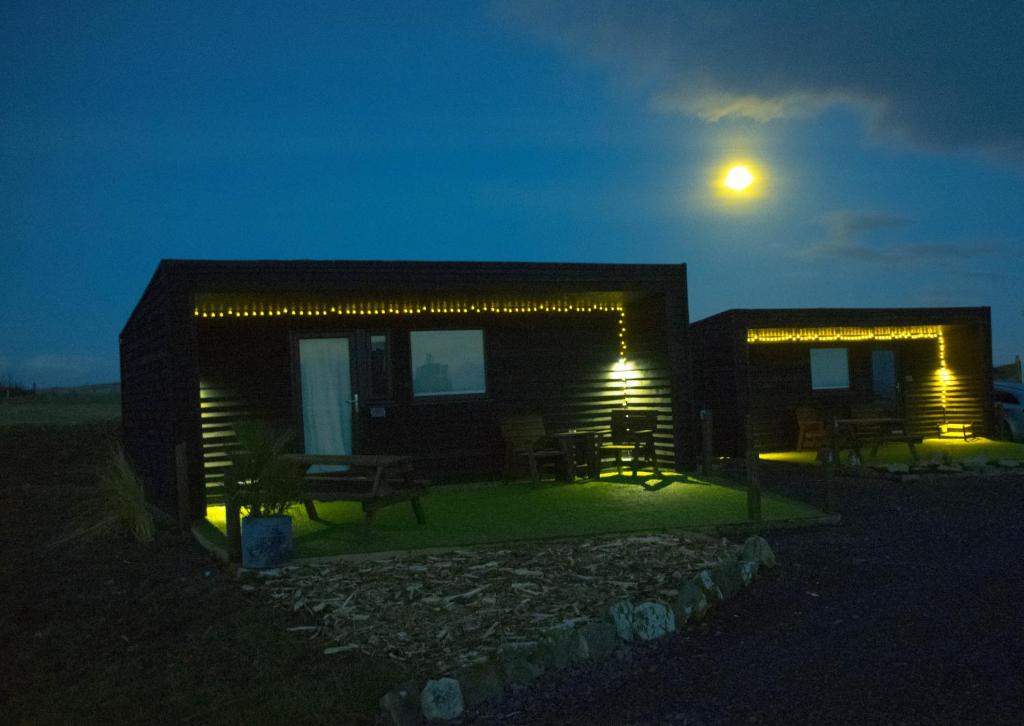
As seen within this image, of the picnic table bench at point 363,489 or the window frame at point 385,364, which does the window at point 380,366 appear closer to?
the window frame at point 385,364

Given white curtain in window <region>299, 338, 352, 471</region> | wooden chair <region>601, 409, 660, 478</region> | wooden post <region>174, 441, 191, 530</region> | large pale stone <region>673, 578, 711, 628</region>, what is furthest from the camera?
wooden chair <region>601, 409, 660, 478</region>

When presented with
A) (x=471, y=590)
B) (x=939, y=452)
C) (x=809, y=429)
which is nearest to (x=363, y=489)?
(x=471, y=590)

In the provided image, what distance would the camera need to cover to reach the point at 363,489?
882 centimetres

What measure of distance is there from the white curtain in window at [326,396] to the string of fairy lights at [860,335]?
25.5 feet

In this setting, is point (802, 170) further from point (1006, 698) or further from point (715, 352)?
point (1006, 698)

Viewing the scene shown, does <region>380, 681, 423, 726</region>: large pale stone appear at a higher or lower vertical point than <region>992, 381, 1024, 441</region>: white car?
lower

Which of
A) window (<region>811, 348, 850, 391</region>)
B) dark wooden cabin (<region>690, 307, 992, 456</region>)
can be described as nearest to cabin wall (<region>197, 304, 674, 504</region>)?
dark wooden cabin (<region>690, 307, 992, 456</region>)

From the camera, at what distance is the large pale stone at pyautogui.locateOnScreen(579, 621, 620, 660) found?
15.2 feet

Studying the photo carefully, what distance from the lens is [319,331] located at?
11.8 meters

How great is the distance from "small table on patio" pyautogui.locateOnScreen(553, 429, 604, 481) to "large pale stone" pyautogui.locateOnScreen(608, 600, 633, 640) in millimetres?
Answer: 6596

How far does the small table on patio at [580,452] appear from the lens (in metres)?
11.6

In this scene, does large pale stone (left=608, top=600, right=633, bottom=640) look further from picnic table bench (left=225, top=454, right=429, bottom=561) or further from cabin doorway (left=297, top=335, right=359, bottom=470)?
cabin doorway (left=297, top=335, right=359, bottom=470)

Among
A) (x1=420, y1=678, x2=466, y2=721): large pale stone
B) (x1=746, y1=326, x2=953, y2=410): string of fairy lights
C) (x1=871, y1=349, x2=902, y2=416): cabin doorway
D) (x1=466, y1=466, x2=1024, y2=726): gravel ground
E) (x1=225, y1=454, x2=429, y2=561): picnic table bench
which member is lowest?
(x1=466, y1=466, x2=1024, y2=726): gravel ground

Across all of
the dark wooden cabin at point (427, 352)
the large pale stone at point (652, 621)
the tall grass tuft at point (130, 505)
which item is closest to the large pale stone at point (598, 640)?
the large pale stone at point (652, 621)
